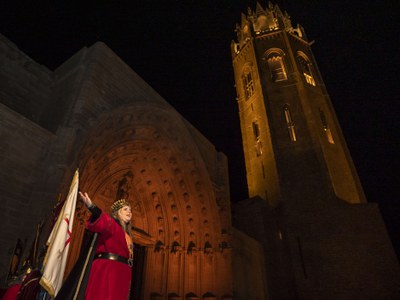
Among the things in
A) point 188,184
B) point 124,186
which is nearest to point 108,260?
point 124,186

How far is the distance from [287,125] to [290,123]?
236mm

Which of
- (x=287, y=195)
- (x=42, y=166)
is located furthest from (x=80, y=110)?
(x=287, y=195)

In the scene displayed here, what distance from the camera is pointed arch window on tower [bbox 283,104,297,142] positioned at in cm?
1524

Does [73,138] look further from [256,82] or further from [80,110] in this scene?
[256,82]

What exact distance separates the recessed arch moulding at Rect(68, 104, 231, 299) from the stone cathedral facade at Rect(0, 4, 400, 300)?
0.12 ft

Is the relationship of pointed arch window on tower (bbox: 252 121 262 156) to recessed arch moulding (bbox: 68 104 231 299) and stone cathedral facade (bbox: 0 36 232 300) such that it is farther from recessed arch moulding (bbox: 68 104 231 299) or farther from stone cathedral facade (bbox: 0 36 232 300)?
recessed arch moulding (bbox: 68 104 231 299)

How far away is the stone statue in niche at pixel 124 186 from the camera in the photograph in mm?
8031

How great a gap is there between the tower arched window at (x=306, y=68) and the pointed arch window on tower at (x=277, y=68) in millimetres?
1214

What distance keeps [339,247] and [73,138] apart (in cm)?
1152

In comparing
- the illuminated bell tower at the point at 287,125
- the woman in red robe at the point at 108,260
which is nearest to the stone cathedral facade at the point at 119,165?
the woman in red robe at the point at 108,260

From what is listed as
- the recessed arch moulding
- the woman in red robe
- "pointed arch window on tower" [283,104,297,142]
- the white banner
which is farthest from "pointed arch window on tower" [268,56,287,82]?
the white banner

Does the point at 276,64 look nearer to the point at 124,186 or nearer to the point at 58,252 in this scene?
the point at 124,186

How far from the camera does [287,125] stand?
1570 cm

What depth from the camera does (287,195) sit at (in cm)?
1335
